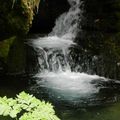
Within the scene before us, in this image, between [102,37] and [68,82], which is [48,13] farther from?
[68,82]

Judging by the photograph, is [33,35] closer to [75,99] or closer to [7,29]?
[7,29]

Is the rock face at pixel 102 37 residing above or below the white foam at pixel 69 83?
above

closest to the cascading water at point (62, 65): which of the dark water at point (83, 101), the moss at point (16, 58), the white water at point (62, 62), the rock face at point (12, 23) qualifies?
the white water at point (62, 62)

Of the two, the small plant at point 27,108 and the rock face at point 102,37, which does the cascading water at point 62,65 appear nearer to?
the rock face at point 102,37

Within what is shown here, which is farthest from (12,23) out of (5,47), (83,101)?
(83,101)

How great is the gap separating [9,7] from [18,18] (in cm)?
37

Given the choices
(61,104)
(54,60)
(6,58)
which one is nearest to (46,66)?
(54,60)

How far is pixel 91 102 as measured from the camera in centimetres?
845

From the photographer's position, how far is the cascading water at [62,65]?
908 centimetres

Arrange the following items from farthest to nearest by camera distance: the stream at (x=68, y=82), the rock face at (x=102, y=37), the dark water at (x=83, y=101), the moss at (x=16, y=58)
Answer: the rock face at (x=102, y=37), the moss at (x=16, y=58), the stream at (x=68, y=82), the dark water at (x=83, y=101)

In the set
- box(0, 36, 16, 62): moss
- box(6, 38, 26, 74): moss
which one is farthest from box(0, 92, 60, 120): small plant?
box(6, 38, 26, 74): moss

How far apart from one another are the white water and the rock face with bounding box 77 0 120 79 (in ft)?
1.22

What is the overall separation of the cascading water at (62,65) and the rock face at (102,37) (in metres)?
0.35

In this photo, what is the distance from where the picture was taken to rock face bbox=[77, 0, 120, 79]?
35.1 ft
